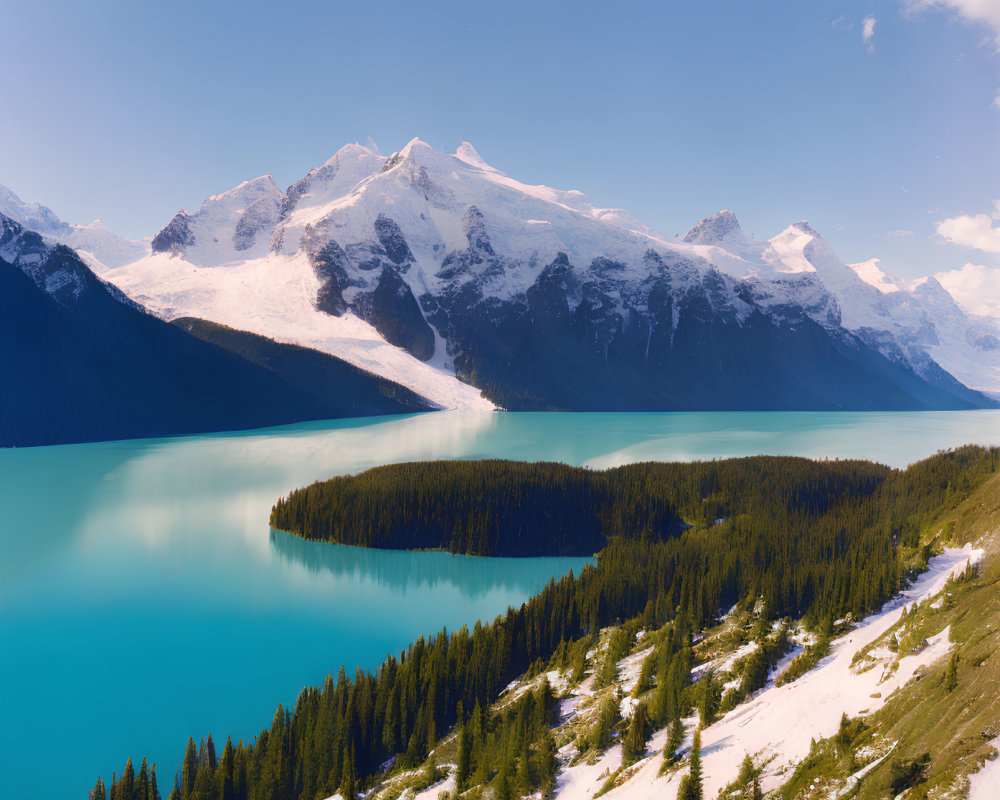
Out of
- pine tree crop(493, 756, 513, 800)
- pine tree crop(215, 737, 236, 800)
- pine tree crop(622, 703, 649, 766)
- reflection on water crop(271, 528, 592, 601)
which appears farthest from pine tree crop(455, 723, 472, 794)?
reflection on water crop(271, 528, 592, 601)

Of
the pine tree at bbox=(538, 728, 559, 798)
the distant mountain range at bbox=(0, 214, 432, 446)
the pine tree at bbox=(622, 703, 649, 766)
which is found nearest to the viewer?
the pine tree at bbox=(622, 703, 649, 766)

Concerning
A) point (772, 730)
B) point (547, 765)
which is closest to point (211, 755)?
point (547, 765)

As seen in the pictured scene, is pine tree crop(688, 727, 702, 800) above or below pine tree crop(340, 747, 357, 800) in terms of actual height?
above

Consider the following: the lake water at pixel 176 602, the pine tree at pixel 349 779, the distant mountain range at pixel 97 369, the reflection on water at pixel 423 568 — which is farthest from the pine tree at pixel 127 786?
the distant mountain range at pixel 97 369

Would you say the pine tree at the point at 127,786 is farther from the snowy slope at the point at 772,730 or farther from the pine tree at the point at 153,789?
the snowy slope at the point at 772,730

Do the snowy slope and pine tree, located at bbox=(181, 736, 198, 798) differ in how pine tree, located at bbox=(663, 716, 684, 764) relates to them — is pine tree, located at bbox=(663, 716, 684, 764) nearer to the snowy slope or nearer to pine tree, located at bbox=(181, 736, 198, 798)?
the snowy slope

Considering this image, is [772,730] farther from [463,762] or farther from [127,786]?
[127,786]

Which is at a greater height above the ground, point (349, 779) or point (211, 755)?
point (349, 779)
